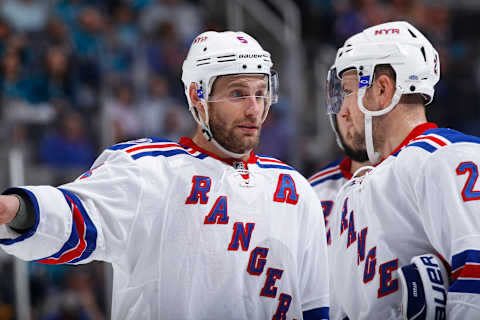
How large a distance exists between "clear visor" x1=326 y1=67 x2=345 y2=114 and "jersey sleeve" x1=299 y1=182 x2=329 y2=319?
0.38 m

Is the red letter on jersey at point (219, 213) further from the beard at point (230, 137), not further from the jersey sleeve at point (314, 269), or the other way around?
the jersey sleeve at point (314, 269)

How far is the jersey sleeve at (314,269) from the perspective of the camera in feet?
8.98

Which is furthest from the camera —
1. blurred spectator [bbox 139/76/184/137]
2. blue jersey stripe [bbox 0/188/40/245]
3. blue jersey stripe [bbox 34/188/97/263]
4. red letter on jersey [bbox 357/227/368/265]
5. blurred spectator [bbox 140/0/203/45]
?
blurred spectator [bbox 140/0/203/45]

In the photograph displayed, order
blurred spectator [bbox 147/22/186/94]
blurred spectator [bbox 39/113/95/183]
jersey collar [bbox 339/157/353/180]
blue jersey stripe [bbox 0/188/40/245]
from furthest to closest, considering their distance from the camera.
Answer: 1. blurred spectator [bbox 147/22/186/94]
2. blurred spectator [bbox 39/113/95/183]
3. jersey collar [bbox 339/157/353/180]
4. blue jersey stripe [bbox 0/188/40/245]

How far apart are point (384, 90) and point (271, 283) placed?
84 cm

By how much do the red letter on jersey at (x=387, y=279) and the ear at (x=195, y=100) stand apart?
96cm

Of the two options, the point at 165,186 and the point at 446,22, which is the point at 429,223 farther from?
the point at 446,22

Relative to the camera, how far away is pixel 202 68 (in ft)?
9.00

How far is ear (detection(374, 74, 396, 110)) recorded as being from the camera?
2.55 m

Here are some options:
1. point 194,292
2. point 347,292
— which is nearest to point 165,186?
point 194,292

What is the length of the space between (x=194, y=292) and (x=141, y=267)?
22 cm

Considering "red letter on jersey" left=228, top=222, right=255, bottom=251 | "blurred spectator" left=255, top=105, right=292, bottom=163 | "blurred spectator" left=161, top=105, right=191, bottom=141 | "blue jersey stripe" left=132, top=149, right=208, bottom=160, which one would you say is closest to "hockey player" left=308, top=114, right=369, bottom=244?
"red letter on jersey" left=228, top=222, right=255, bottom=251

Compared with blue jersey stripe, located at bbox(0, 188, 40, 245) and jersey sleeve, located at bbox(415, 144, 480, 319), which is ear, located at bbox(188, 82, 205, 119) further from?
jersey sleeve, located at bbox(415, 144, 480, 319)

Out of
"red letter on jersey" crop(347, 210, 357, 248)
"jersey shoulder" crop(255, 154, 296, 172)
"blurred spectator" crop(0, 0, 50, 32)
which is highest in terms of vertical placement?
"blurred spectator" crop(0, 0, 50, 32)
